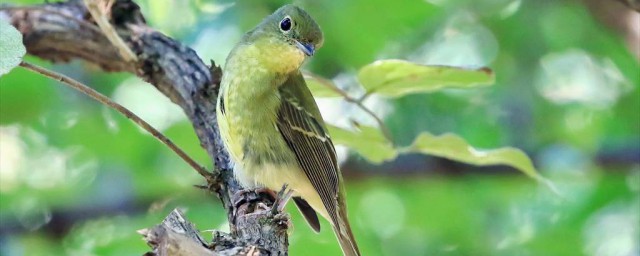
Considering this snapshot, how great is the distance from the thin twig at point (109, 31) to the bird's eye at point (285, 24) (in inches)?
23.1

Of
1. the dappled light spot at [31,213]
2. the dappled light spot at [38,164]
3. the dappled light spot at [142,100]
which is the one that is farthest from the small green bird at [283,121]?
the dappled light spot at [31,213]

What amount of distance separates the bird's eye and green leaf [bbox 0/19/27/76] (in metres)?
1.46

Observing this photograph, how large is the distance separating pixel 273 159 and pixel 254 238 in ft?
3.33

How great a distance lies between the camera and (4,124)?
4.52m

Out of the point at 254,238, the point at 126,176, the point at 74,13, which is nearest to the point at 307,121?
the point at 74,13

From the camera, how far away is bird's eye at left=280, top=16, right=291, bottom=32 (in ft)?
11.0

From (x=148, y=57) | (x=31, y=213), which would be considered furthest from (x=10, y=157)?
(x=148, y=57)

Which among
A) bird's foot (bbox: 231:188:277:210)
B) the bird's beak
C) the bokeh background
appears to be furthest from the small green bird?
the bokeh background

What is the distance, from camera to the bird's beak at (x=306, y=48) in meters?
3.26

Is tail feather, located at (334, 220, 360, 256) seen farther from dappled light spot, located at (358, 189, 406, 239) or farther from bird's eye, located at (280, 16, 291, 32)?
dappled light spot, located at (358, 189, 406, 239)

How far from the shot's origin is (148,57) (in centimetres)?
301

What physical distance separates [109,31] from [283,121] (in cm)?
70

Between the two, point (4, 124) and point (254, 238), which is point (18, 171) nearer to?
point (4, 124)

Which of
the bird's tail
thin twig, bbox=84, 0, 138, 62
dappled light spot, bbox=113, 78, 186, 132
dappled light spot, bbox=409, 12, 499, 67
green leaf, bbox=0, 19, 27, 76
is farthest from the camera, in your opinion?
dappled light spot, bbox=409, 12, 499, 67
